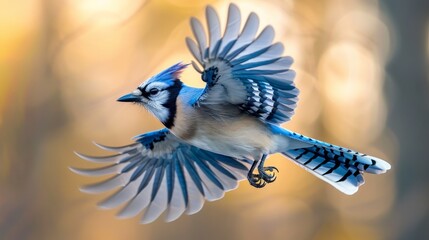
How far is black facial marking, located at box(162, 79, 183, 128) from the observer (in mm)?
1381

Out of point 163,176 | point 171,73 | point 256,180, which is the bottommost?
point 163,176

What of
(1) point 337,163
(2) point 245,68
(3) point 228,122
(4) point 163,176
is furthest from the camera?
(4) point 163,176

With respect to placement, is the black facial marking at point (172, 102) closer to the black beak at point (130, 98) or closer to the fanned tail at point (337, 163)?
the black beak at point (130, 98)

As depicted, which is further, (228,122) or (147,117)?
(147,117)

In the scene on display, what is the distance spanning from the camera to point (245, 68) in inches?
51.8

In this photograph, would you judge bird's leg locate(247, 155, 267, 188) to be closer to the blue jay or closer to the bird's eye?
the blue jay

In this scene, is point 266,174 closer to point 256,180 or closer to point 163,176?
point 256,180

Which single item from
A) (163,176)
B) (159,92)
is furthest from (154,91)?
(163,176)

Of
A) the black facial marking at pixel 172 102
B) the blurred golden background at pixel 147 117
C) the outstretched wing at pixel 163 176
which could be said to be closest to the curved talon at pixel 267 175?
the black facial marking at pixel 172 102

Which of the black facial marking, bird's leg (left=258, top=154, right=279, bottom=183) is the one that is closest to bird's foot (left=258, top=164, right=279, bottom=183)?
bird's leg (left=258, top=154, right=279, bottom=183)

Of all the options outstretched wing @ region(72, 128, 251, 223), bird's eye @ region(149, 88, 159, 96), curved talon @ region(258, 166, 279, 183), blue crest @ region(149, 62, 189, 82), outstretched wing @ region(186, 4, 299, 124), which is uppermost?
outstretched wing @ region(186, 4, 299, 124)

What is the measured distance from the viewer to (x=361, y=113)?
377 cm

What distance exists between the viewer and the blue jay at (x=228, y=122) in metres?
1.25

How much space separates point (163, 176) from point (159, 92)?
0.54 m
